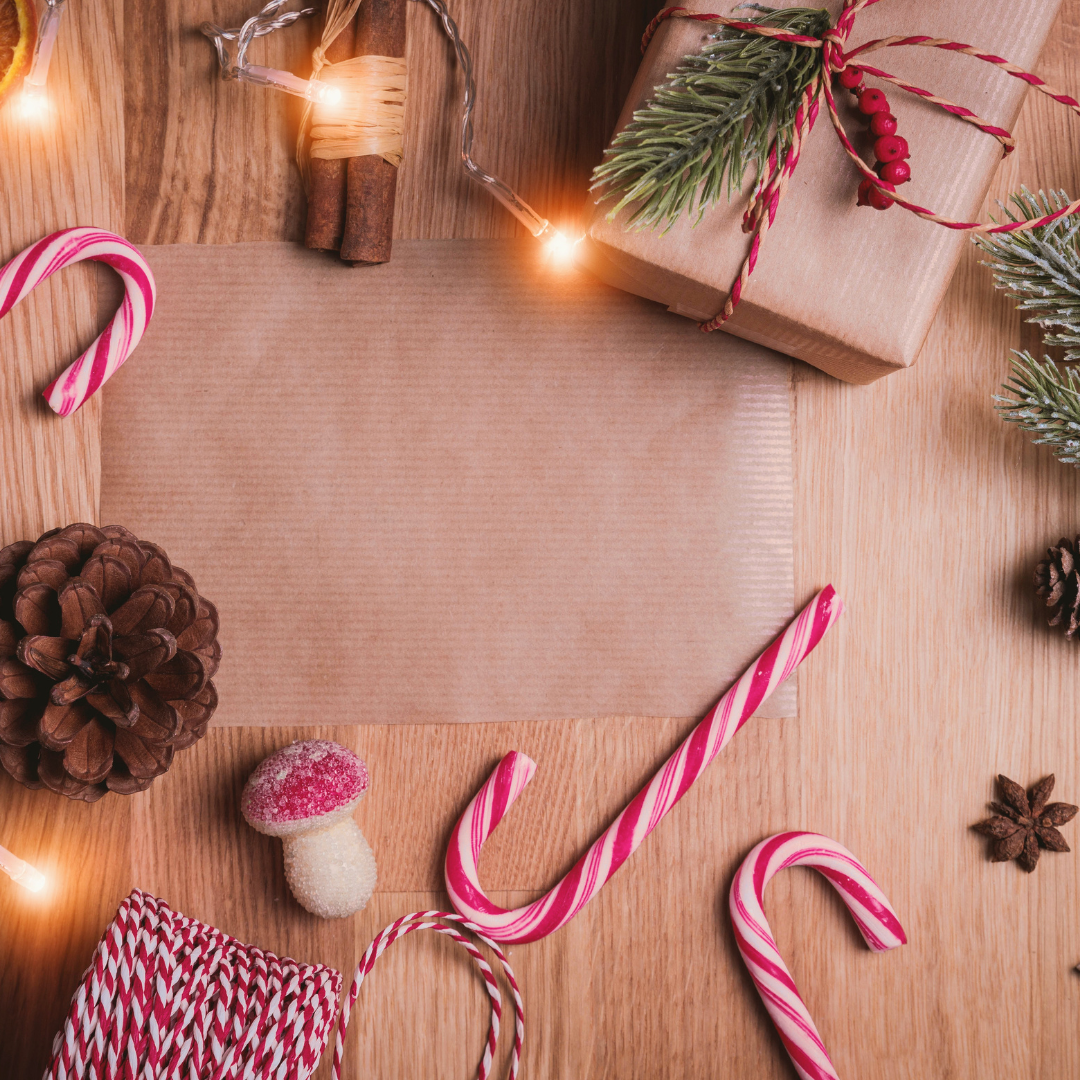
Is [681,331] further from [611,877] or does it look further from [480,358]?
[611,877]

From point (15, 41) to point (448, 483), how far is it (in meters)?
0.67

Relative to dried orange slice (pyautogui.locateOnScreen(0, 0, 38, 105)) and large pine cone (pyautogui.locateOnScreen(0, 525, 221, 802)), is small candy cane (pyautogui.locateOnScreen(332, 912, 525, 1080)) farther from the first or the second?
dried orange slice (pyautogui.locateOnScreen(0, 0, 38, 105))

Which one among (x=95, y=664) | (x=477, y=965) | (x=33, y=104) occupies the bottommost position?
(x=477, y=965)

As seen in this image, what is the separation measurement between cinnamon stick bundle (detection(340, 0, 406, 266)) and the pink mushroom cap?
531mm

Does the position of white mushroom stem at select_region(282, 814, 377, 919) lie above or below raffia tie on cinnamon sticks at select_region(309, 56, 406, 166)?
below

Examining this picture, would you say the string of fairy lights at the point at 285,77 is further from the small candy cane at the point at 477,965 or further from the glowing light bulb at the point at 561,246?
the small candy cane at the point at 477,965

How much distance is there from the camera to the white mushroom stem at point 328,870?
82cm

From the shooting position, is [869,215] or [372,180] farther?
[372,180]

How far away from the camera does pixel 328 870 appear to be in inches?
32.4

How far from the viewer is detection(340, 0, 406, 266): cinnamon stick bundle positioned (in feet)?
2.80

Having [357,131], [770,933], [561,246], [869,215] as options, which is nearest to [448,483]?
[561,246]

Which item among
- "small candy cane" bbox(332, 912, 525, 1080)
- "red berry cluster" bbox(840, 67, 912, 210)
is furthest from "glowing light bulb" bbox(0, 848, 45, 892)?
"red berry cluster" bbox(840, 67, 912, 210)

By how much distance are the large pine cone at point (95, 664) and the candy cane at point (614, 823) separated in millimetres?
310

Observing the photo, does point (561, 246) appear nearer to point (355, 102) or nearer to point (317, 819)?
point (355, 102)
